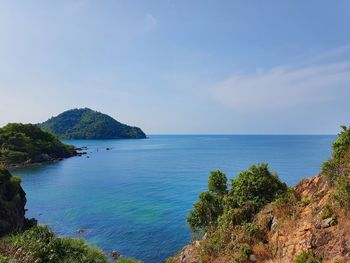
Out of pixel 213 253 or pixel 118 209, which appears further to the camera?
pixel 118 209

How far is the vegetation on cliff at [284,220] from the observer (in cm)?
1833

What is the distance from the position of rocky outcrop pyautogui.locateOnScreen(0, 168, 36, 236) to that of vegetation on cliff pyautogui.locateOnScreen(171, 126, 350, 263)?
2279cm

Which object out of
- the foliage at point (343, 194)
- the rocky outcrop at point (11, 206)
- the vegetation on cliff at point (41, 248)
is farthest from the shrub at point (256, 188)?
the rocky outcrop at point (11, 206)

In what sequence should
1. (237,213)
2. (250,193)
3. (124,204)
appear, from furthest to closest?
(124,204) → (250,193) → (237,213)

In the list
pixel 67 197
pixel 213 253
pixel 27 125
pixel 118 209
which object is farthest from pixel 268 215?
pixel 27 125

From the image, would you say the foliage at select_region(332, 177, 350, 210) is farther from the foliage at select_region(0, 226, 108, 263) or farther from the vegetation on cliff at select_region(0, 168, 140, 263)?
the foliage at select_region(0, 226, 108, 263)

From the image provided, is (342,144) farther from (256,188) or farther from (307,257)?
(307,257)


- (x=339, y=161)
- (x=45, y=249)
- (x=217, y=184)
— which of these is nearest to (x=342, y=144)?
(x=339, y=161)

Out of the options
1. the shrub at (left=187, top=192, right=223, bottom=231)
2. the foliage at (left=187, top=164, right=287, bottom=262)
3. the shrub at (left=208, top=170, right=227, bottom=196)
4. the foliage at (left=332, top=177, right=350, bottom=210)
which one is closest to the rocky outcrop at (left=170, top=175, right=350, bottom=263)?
the foliage at (left=332, top=177, right=350, bottom=210)

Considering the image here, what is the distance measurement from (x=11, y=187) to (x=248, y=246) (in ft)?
132

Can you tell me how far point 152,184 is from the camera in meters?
87.9

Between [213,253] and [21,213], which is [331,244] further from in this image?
[21,213]

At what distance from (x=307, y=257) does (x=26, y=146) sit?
5566 inches

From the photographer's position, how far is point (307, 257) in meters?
17.8
